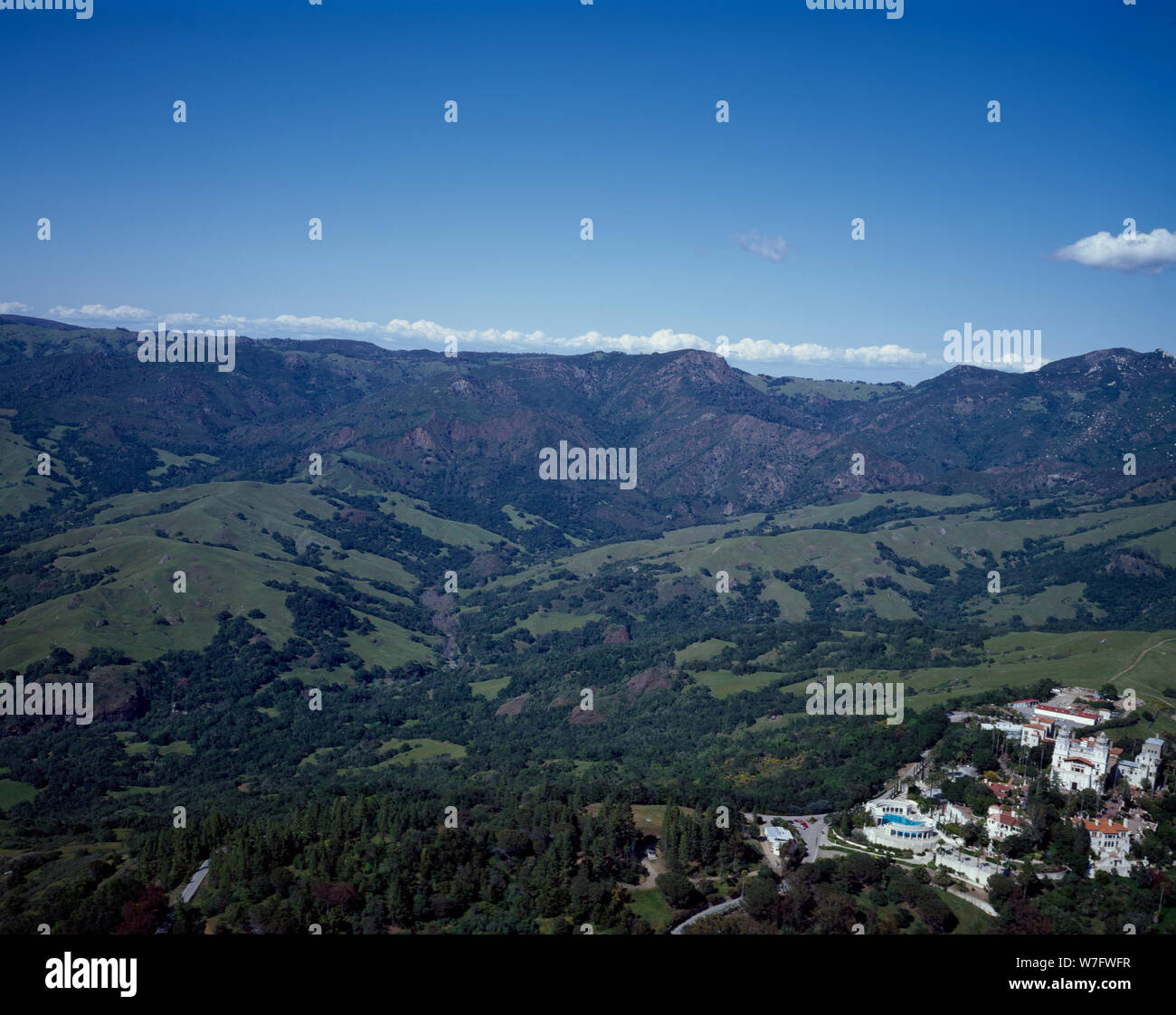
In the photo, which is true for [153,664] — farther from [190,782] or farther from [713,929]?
[713,929]

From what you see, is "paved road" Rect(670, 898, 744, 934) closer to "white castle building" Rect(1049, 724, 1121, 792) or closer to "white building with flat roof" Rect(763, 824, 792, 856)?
"white building with flat roof" Rect(763, 824, 792, 856)

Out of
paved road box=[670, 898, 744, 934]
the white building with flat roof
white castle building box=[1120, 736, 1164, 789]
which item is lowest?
paved road box=[670, 898, 744, 934]

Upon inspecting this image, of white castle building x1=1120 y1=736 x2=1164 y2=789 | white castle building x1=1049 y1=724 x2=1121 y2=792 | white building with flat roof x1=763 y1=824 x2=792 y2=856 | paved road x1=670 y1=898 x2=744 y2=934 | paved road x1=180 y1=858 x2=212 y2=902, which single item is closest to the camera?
paved road x1=670 y1=898 x2=744 y2=934

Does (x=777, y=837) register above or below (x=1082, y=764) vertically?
below

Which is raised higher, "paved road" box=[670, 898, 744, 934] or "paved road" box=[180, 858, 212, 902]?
"paved road" box=[670, 898, 744, 934]

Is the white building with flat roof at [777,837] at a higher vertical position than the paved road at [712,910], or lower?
higher

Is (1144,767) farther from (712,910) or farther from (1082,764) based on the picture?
(712,910)

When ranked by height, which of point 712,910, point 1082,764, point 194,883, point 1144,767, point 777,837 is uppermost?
point 1082,764

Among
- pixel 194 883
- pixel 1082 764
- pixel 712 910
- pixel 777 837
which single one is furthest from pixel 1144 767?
pixel 194 883

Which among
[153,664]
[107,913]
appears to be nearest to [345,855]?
[107,913]

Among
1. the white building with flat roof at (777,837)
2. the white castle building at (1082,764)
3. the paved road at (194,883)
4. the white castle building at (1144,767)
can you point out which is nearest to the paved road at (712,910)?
the white building with flat roof at (777,837)

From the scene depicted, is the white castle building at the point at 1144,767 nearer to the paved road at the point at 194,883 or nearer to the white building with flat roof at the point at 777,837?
the white building with flat roof at the point at 777,837

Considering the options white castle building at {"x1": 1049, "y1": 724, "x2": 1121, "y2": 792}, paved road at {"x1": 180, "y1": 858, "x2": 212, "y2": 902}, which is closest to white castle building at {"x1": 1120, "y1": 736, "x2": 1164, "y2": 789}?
white castle building at {"x1": 1049, "y1": 724, "x2": 1121, "y2": 792}
